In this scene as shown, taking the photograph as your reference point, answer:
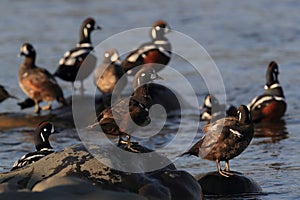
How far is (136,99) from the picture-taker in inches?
352

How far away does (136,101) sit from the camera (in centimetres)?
875

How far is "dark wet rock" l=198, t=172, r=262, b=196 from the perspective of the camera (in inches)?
331

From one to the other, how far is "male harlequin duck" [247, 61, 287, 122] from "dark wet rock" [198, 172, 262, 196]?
4.23 m

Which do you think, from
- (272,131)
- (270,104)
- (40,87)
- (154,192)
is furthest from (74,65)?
(154,192)

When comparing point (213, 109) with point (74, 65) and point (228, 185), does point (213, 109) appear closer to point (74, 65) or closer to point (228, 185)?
point (74, 65)

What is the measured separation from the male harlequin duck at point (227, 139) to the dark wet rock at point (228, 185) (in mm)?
95

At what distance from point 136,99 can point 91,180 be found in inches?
76.4

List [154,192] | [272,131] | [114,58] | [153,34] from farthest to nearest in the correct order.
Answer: [153,34] → [114,58] → [272,131] → [154,192]

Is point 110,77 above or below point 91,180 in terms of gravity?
below

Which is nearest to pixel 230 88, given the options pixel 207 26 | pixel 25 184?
pixel 207 26

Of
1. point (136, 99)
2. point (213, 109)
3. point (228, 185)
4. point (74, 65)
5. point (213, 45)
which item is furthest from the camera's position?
point (213, 45)

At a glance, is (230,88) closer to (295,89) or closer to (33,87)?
(295,89)

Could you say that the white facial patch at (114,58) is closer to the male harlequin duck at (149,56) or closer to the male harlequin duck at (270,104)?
the male harlequin duck at (149,56)

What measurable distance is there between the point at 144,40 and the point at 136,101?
400 inches
